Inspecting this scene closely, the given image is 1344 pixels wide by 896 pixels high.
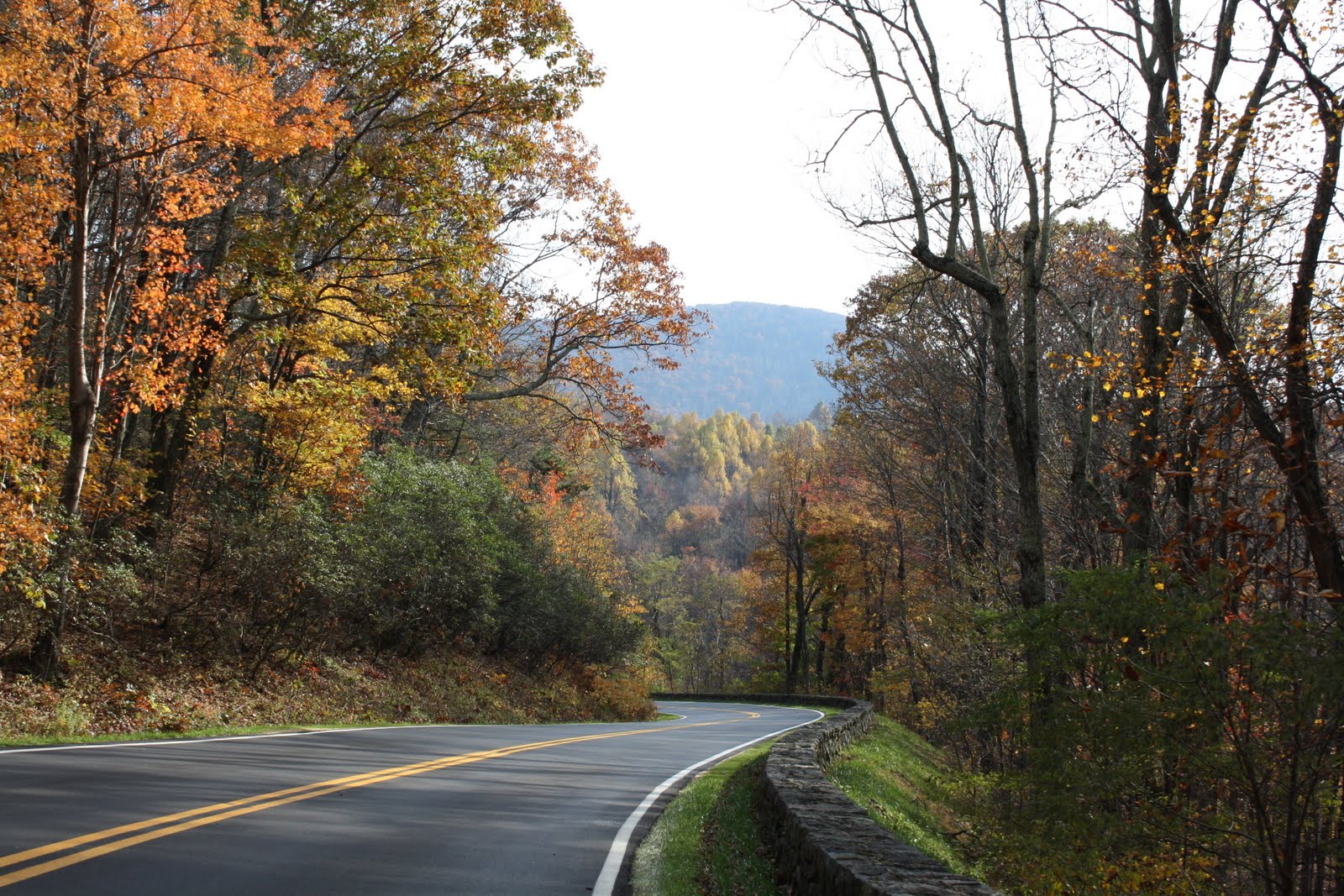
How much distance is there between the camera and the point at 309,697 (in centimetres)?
1530

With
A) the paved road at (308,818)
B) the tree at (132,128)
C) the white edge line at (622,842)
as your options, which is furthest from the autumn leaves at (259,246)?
the white edge line at (622,842)

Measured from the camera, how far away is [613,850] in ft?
21.5

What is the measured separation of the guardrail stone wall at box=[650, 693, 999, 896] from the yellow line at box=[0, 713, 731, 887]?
3.62 m

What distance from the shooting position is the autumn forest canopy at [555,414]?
6.62 m

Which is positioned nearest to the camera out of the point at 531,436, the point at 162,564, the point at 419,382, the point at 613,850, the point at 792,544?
the point at 613,850

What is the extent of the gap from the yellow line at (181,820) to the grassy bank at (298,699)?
3800mm

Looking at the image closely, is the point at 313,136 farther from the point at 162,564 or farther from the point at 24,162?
the point at 162,564

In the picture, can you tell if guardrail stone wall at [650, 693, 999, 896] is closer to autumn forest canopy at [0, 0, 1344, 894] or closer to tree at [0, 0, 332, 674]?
autumn forest canopy at [0, 0, 1344, 894]

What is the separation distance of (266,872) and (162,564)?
36.2 ft

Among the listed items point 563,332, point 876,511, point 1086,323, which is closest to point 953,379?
point 1086,323

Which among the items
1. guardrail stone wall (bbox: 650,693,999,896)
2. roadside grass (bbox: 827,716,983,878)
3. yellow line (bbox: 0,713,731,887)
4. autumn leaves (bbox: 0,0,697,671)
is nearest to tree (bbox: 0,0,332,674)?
autumn leaves (bbox: 0,0,697,671)

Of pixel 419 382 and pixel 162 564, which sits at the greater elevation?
pixel 419 382

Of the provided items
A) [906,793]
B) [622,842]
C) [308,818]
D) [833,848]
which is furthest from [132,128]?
[906,793]

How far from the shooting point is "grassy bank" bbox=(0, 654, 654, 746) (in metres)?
10.9
